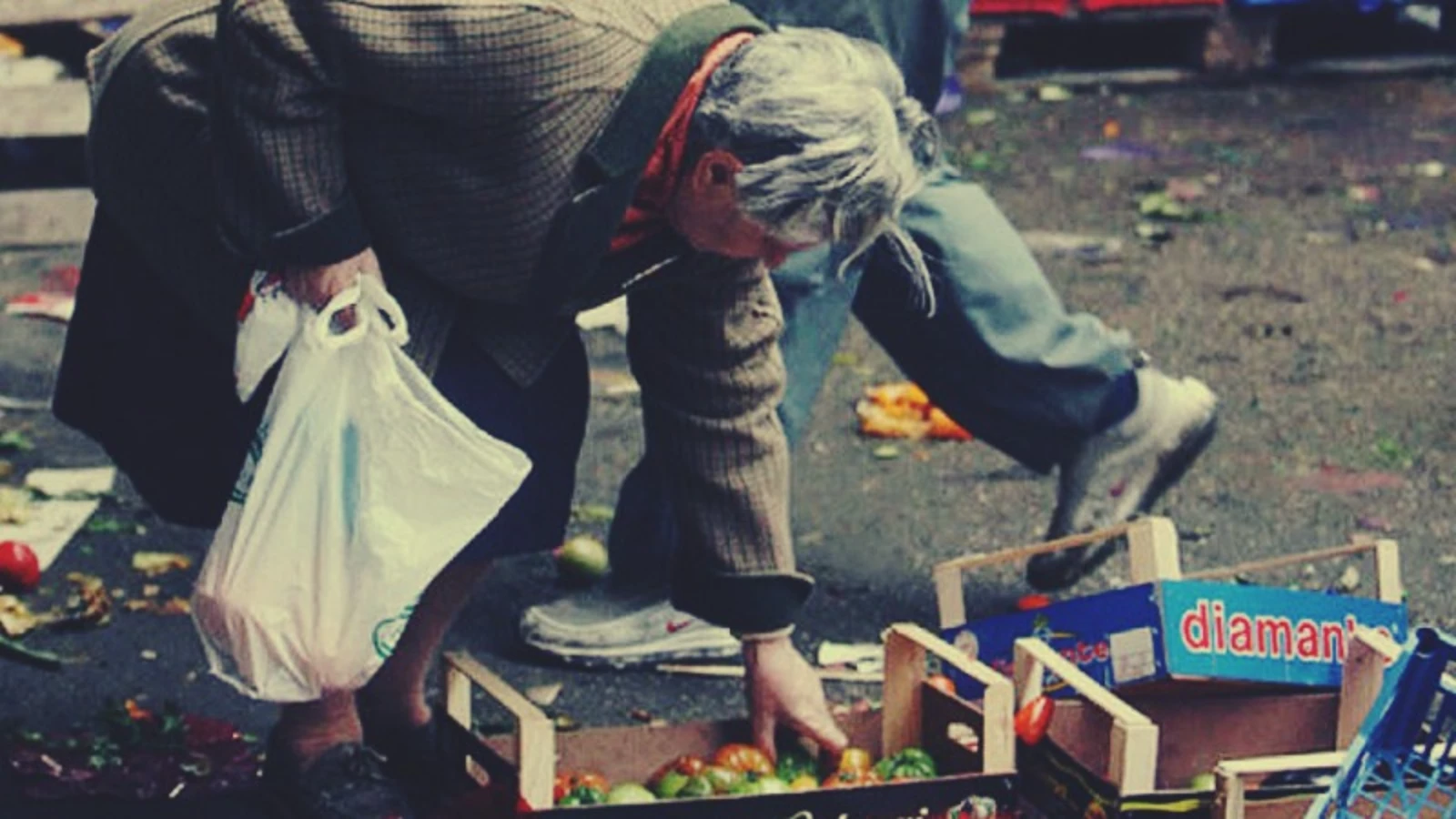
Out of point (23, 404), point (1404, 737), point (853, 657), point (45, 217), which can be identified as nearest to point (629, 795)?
point (1404, 737)

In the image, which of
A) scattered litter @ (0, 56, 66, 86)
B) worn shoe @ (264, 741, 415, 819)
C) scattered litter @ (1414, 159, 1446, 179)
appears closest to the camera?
worn shoe @ (264, 741, 415, 819)

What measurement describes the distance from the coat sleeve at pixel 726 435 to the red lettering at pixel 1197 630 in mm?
603

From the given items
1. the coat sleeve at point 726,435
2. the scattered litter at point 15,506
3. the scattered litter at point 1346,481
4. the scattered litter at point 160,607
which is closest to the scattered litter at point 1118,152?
the scattered litter at point 1346,481

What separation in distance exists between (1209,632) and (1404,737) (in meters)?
0.51

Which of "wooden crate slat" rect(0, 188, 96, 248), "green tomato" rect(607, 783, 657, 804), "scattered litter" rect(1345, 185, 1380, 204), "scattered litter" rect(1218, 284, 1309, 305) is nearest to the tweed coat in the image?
"green tomato" rect(607, 783, 657, 804)

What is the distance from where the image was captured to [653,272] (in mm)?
3438

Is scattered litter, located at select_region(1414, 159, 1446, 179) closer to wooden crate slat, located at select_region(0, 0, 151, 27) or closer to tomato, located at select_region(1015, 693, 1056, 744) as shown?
wooden crate slat, located at select_region(0, 0, 151, 27)

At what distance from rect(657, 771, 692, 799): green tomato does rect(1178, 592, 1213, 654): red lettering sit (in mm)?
689

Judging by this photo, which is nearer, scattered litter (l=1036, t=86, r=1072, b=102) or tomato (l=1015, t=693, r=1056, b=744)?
tomato (l=1015, t=693, r=1056, b=744)

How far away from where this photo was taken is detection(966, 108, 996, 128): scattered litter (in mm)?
8688

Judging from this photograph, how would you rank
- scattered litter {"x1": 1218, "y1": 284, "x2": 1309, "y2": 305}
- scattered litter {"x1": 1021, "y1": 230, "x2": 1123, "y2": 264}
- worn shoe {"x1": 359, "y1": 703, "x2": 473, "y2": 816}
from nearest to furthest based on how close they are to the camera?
1. worn shoe {"x1": 359, "y1": 703, "x2": 473, "y2": 816}
2. scattered litter {"x1": 1218, "y1": 284, "x2": 1309, "y2": 305}
3. scattered litter {"x1": 1021, "y1": 230, "x2": 1123, "y2": 264}

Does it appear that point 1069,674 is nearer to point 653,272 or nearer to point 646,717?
point 653,272

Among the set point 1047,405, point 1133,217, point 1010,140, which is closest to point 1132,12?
point 1010,140

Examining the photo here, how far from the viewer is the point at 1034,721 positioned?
3.30 metres
